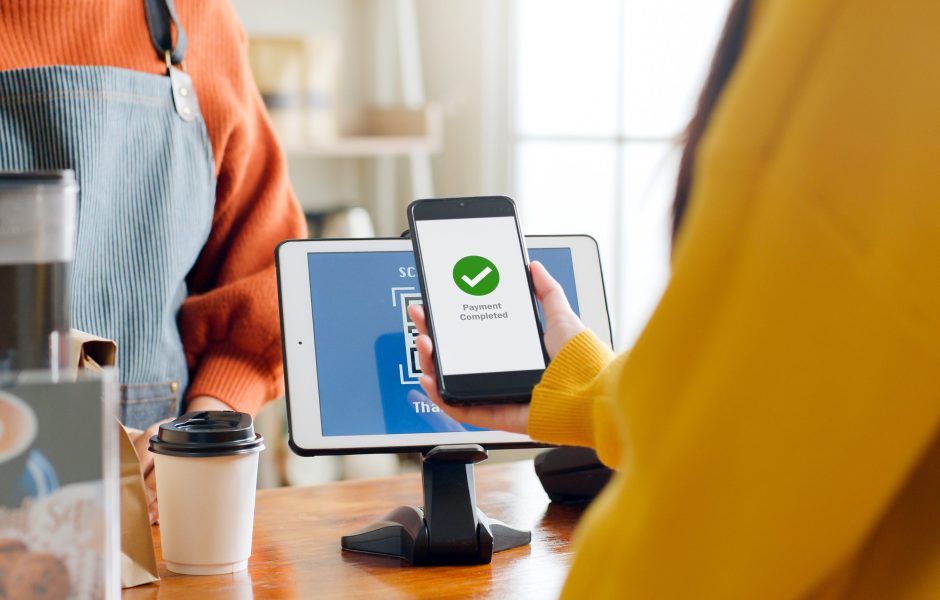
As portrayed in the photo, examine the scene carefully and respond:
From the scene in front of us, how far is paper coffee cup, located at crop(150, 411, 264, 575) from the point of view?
0.84 meters

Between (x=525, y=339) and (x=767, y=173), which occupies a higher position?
(x=767, y=173)

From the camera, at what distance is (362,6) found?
124 inches

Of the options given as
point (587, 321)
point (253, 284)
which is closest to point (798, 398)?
point (587, 321)

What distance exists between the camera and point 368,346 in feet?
3.22

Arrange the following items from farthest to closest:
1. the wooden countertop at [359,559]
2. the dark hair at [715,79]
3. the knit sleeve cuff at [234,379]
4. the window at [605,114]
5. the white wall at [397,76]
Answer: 1. the white wall at [397,76]
2. the window at [605,114]
3. the knit sleeve cuff at [234,379]
4. the wooden countertop at [359,559]
5. the dark hair at [715,79]

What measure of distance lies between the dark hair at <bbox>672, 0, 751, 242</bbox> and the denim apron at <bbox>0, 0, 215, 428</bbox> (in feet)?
2.37

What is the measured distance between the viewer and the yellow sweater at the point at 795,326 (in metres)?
0.42

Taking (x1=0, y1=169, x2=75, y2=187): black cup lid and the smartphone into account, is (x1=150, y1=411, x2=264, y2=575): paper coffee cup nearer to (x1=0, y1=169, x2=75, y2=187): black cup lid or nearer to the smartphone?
the smartphone

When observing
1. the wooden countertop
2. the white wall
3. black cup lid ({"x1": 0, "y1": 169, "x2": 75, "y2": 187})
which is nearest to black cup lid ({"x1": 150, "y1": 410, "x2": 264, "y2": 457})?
the wooden countertop

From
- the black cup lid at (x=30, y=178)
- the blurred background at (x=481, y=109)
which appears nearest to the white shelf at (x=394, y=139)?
the blurred background at (x=481, y=109)

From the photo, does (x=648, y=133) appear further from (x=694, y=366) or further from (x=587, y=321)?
(x=694, y=366)

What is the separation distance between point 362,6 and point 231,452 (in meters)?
2.53

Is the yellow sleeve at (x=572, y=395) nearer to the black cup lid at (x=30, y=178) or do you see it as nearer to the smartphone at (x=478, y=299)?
the smartphone at (x=478, y=299)

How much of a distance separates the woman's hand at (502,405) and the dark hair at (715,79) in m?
0.27
